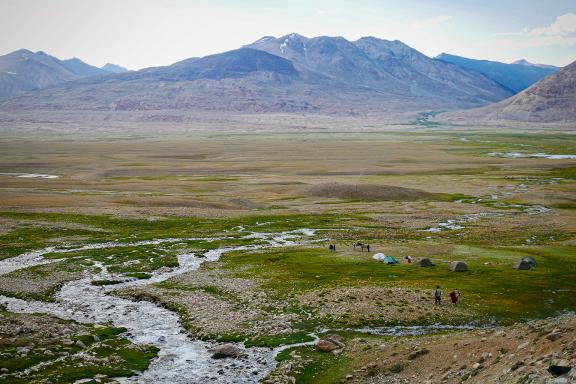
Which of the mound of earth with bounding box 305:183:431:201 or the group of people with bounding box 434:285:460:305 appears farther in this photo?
the mound of earth with bounding box 305:183:431:201

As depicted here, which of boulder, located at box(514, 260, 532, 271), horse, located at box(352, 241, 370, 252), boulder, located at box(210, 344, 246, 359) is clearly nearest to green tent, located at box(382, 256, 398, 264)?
horse, located at box(352, 241, 370, 252)

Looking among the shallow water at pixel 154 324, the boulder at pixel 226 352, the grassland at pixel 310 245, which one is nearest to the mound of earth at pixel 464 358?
the grassland at pixel 310 245

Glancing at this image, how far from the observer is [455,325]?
147 feet

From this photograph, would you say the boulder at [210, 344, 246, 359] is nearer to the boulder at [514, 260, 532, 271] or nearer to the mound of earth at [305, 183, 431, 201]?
the boulder at [514, 260, 532, 271]

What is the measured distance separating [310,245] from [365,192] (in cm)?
5688

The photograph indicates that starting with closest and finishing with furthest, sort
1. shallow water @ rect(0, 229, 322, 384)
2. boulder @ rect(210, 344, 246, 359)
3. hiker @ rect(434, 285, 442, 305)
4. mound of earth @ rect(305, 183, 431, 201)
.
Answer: shallow water @ rect(0, 229, 322, 384) → boulder @ rect(210, 344, 246, 359) → hiker @ rect(434, 285, 442, 305) → mound of earth @ rect(305, 183, 431, 201)

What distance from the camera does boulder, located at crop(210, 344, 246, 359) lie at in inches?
1492

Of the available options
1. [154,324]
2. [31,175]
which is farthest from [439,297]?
[31,175]

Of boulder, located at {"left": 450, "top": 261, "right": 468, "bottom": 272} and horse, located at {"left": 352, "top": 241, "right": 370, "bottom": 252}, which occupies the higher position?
boulder, located at {"left": 450, "top": 261, "right": 468, "bottom": 272}

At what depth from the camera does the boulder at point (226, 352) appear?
3791 centimetres

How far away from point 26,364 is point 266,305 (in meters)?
21.1

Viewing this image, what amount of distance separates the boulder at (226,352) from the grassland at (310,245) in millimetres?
2313

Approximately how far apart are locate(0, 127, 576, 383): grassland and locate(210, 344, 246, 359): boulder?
2313 mm

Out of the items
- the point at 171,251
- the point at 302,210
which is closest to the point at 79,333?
the point at 171,251
